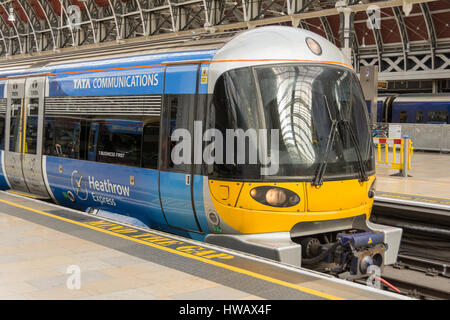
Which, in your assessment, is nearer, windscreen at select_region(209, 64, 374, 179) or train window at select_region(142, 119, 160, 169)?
windscreen at select_region(209, 64, 374, 179)

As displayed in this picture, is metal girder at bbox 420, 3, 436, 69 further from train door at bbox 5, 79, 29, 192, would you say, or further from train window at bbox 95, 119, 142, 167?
train window at bbox 95, 119, 142, 167

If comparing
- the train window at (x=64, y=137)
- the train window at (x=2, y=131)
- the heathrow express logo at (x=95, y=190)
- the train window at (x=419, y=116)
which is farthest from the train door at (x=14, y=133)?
the train window at (x=419, y=116)

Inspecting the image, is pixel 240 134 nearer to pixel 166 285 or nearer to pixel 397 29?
pixel 166 285

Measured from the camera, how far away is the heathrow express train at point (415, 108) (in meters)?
30.5

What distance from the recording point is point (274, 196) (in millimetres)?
6688

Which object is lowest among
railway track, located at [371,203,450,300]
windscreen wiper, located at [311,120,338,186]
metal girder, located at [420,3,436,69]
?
railway track, located at [371,203,450,300]

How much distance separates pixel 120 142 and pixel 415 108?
1042 inches

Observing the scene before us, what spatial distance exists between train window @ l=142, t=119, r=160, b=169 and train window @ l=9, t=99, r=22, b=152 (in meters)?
4.20

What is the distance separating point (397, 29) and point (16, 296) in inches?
1454

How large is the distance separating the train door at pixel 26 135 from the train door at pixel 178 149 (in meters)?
3.74

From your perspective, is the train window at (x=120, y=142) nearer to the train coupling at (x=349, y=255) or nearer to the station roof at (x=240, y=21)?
the train coupling at (x=349, y=255)

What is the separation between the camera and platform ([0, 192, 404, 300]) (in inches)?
201

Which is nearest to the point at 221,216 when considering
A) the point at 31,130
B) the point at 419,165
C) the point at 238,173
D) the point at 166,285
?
the point at 238,173

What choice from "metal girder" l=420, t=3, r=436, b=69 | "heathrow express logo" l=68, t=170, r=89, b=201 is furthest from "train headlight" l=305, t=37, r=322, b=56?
"metal girder" l=420, t=3, r=436, b=69
